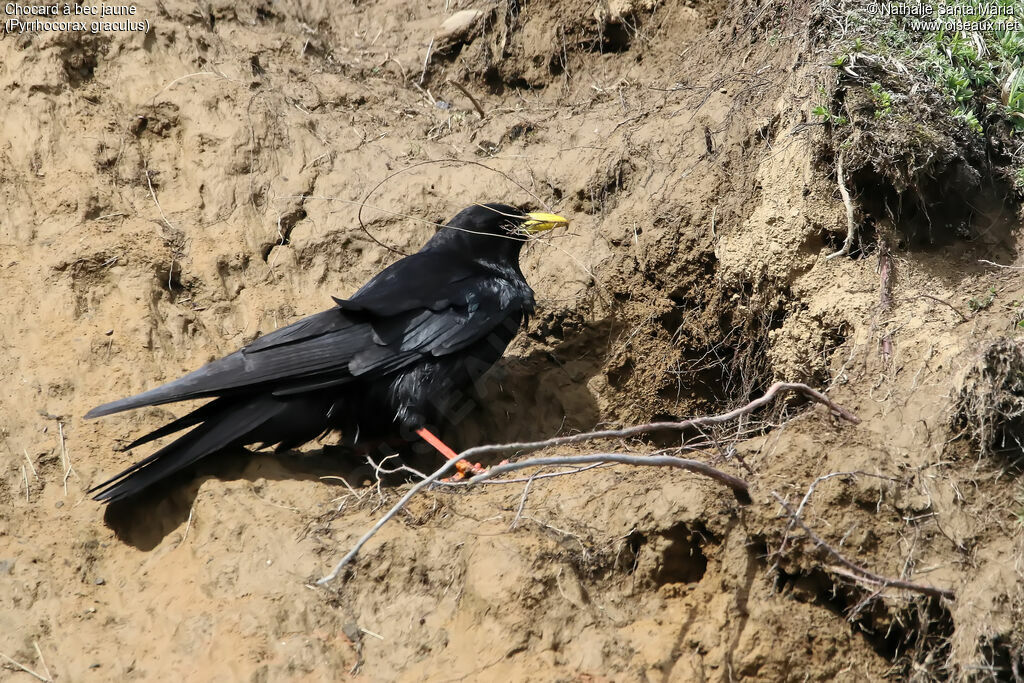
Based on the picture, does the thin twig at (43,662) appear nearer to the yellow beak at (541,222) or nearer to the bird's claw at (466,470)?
the bird's claw at (466,470)

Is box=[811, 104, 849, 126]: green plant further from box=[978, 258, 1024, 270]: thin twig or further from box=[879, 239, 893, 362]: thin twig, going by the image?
box=[978, 258, 1024, 270]: thin twig

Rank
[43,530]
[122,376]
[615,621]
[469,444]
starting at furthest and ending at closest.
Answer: [469,444] → [122,376] → [43,530] → [615,621]

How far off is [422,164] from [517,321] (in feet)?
5.17

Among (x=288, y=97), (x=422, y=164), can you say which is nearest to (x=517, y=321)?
(x=422, y=164)

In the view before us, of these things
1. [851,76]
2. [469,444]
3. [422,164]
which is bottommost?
[469,444]

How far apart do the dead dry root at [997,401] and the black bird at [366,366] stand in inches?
95.2

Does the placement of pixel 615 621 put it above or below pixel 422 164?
below

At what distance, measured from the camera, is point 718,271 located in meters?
5.53

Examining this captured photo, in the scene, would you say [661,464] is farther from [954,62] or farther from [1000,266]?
[954,62]

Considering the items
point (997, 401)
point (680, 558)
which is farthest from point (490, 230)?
point (997, 401)

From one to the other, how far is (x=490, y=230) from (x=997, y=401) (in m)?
2.98

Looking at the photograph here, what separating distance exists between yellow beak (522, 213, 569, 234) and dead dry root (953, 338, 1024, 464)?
8.19 feet

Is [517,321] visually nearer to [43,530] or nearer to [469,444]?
[469,444]

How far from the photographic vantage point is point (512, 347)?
235 inches
